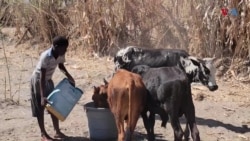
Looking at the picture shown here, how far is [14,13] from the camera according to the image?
48.3ft

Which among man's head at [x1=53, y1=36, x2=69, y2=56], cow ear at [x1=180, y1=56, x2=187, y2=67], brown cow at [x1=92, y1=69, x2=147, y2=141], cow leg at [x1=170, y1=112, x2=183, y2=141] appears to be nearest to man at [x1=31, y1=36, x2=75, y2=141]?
man's head at [x1=53, y1=36, x2=69, y2=56]

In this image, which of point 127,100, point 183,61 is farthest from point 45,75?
point 183,61

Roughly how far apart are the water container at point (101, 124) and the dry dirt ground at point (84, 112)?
1.23 feet

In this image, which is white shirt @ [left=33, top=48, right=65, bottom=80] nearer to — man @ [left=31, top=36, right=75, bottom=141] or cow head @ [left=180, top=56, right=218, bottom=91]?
man @ [left=31, top=36, right=75, bottom=141]

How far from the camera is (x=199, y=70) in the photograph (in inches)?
287

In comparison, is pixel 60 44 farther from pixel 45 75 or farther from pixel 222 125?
pixel 222 125

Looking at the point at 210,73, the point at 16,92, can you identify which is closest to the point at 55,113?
the point at 210,73

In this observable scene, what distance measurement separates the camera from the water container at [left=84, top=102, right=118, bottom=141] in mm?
6718

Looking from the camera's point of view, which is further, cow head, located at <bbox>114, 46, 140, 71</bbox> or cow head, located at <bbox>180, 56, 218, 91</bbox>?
cow head, located at <bbox>114, 46, 140, 71</bbox>

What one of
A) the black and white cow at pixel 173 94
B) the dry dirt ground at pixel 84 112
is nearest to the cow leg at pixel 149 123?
the black and white cow at pixel 173 94

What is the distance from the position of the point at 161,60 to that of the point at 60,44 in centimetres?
172

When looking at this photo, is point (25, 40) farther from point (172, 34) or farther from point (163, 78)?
point (163, 78)

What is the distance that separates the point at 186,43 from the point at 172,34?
47 cm

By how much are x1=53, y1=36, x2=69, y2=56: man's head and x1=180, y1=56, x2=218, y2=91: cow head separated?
1.81 meters
